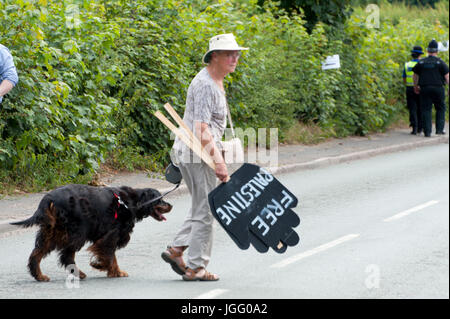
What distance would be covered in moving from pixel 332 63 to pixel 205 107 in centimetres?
1327

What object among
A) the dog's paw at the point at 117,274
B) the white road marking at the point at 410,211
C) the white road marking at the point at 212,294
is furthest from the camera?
the white road marking at the point at 410,211

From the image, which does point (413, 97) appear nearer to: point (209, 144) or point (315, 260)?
point (315, 260)

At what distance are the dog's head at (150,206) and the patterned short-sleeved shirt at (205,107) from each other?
56 centimetres

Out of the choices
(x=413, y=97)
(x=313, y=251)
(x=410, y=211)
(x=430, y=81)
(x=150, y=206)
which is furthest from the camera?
(x=413, y=97)

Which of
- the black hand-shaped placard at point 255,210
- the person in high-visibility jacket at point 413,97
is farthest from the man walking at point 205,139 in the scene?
the person in high-visibility jacket at point 413,97

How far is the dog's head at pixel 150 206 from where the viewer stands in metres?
7.29

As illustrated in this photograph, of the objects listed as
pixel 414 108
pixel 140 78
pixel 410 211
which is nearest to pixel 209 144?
pixel 410 211

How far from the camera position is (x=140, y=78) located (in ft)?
45.6

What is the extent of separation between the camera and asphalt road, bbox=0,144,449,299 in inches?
272

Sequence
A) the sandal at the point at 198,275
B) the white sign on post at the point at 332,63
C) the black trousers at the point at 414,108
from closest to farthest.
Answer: the sandal at the point at 198,275 → the white sign on post at the point at 332,63 → the black trousers at the point at 414,108

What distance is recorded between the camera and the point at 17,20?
10.8 meters

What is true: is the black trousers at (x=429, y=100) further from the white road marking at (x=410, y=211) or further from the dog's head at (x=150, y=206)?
the dog's head at (x=150, y=206)

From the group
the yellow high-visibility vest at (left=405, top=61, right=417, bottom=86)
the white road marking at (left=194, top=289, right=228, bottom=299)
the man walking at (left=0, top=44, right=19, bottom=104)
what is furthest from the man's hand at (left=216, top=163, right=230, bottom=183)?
the yellow high-visibility vest at (left=405, top=61, right=417, bottom=86)

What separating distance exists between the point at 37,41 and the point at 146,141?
12.3ft
